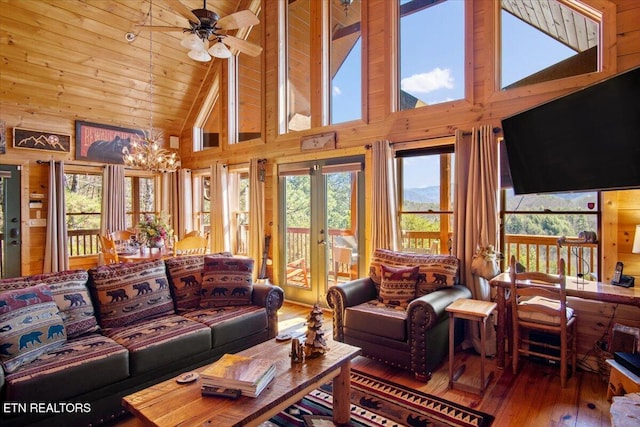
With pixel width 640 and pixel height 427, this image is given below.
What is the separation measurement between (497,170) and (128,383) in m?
3.53

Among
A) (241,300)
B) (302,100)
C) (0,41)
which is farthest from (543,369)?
(0,41)

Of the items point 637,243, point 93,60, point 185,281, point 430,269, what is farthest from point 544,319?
point 93,60

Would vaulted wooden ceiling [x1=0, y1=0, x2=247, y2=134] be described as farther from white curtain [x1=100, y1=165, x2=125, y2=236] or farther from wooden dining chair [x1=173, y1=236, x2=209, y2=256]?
wooden dining chair [x1=173, y1=236, x2=209, y2=256]

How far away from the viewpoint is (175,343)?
2559mm

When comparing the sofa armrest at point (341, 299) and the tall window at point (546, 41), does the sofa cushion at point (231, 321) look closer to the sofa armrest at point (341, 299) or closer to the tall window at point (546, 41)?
the sofa armrest at point (341, 299)

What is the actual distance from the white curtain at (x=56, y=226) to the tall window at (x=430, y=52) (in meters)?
5.32

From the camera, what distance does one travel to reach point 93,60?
5352 millimetres

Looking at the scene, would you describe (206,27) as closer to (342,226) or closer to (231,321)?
(231,321)

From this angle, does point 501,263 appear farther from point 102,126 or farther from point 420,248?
point 102,126

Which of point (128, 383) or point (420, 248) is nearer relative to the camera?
point (128, 383)

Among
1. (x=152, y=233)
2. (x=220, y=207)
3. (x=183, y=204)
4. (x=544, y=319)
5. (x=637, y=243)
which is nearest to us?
(x=637, y=243)

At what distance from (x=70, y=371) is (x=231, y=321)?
3.79 ft

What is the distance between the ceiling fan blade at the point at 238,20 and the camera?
3.00 metres

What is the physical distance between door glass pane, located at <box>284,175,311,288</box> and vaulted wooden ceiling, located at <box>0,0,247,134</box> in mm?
2974
